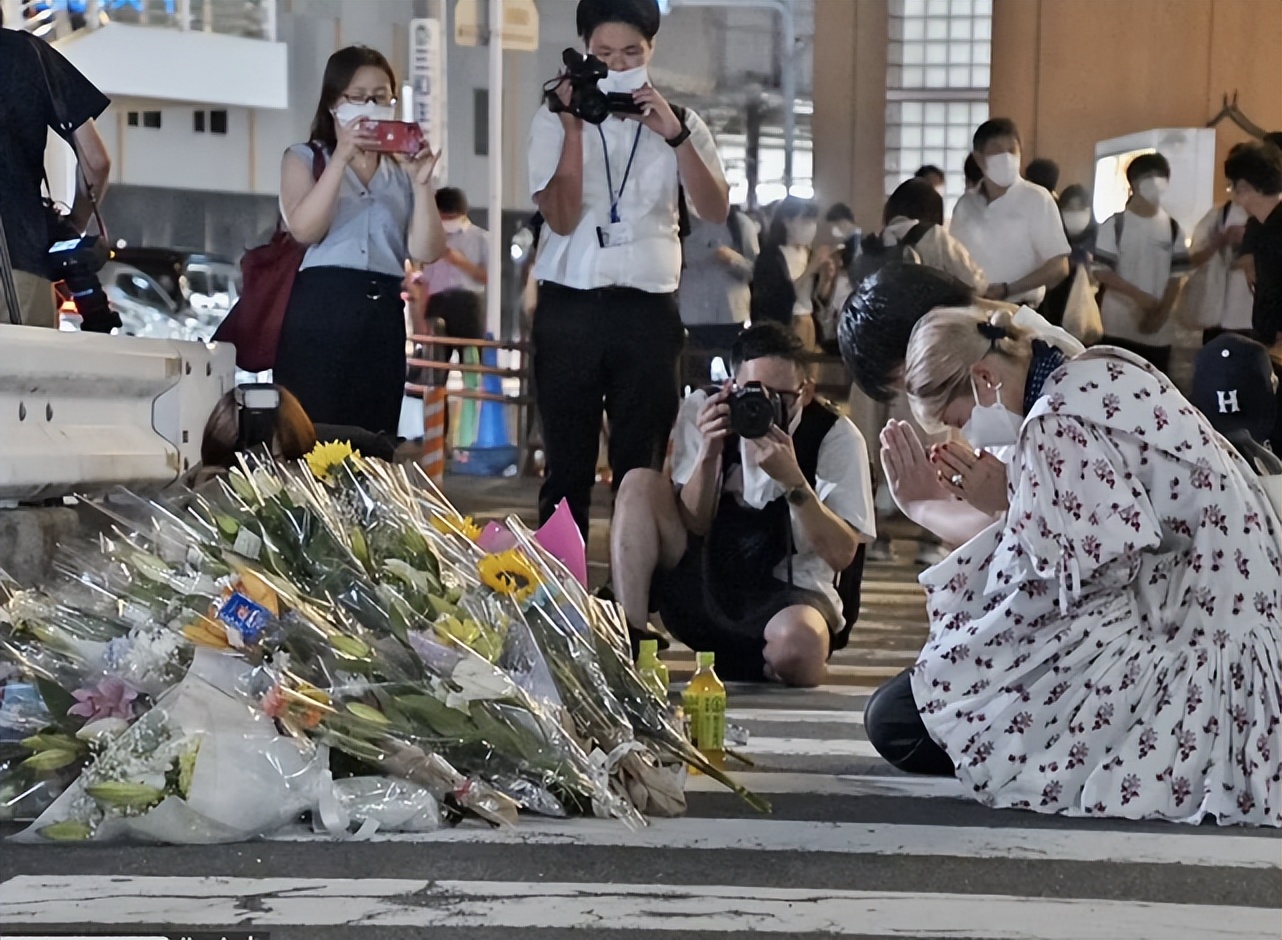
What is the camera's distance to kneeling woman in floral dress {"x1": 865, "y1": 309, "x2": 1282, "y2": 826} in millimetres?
3139

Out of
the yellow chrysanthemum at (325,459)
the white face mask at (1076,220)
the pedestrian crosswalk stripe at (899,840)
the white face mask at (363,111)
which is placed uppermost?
the white face mask at (363,111)

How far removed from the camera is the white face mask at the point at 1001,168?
199 inches

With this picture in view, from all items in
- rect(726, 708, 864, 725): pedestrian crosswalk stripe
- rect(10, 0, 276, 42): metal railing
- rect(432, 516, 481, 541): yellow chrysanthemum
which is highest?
rect(10, 0, 276, 42): metal railing

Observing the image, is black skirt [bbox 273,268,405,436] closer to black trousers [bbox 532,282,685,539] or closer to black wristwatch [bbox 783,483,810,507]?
black trousers [bbox 532,282,685,539]

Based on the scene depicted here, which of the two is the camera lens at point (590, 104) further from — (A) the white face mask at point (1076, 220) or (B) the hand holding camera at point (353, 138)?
(A) the white face mask at point (1076, 220)

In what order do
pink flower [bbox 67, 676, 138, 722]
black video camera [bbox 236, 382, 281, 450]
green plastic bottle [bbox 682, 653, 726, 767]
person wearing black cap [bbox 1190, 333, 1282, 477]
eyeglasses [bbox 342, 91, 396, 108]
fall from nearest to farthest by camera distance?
pink flower [bbox 67, 676, 138, 722] < green plastic bottle [bbox 682, 653, 726, 767] < person wearing black cap [bbox 1190, 333, 1282, 477] < black video camera [bbox 236, 382, 281, 450] < eyeglasses [bbox 342, 91, 396, 108]

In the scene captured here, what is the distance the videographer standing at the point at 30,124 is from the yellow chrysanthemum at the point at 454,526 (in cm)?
179

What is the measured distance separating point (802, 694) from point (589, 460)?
3.15 ft

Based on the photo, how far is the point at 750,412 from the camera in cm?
471

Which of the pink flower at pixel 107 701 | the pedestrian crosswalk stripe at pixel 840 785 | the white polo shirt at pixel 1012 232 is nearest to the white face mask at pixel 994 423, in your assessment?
the pedestrian crosswalk stripe at pixel 840 785

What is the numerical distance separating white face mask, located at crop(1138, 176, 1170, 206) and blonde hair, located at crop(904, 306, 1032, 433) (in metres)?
2.02

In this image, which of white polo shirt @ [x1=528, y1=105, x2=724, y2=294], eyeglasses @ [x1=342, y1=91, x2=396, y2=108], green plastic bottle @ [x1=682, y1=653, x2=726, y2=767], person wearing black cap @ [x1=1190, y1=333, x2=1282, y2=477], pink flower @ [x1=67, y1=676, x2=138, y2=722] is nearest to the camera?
pink flower @ [x1=67, y1=676, x2=138, y2=722]

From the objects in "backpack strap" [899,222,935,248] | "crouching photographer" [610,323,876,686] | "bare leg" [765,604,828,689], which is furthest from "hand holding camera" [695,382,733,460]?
"backpack strap" [899,222,935,248]

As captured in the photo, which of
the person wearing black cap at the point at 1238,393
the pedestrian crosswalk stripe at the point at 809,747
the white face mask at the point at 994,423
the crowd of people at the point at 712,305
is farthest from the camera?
the crowd of people at the point at 712,305
